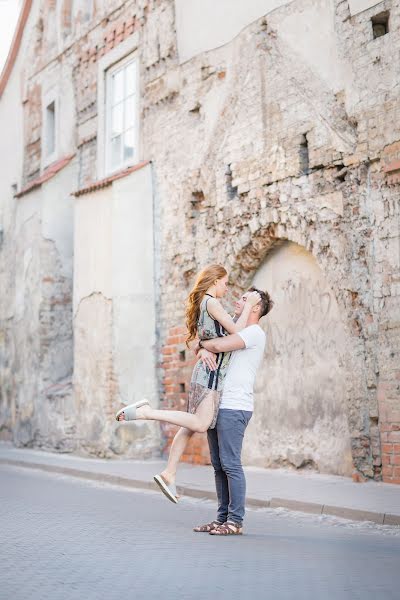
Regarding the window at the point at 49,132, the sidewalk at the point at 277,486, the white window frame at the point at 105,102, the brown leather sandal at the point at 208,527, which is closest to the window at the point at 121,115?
the white window frame at the point at 105,102

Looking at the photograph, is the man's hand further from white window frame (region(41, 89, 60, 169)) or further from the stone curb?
white window frame (region(41, 89, 60, 169))

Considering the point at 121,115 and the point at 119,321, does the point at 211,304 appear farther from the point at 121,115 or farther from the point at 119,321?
the point at 121,115

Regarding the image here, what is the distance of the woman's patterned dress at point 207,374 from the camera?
21.3 ft

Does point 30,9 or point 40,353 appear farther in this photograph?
point 30,9

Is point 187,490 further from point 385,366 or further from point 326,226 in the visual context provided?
point 326,226

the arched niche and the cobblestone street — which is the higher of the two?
the arched niche

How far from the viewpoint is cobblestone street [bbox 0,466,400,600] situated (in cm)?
451

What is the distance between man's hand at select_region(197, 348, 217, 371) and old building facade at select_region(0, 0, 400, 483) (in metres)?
3.20

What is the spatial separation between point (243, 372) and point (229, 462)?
632 millimetres

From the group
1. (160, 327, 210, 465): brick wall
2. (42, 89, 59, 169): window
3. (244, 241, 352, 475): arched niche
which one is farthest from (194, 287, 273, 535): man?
(42, 89, 59, 169): window

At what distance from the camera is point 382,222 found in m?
9.41

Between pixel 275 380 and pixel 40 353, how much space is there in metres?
5.90

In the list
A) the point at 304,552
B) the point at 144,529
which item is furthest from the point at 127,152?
the point at 304,552

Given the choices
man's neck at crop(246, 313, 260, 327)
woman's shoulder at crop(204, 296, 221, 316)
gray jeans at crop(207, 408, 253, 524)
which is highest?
woman's shoulder at crop(204, 296, 221, 316)
